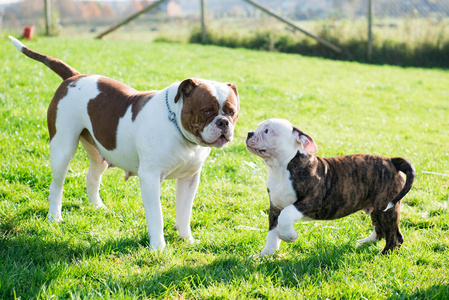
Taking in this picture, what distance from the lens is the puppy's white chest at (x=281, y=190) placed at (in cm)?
355

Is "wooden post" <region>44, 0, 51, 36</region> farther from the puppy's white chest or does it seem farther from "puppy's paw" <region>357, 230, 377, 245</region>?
"puppy's paw" <region>357, 230, 377, 245</region>

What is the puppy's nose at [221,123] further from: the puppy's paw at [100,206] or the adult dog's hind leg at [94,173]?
the puppy's paw at [100,206]

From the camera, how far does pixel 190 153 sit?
12.0 feet

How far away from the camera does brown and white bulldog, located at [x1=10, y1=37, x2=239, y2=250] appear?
11.4 ft

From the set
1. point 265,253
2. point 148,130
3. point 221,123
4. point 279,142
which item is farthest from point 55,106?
point 265,253

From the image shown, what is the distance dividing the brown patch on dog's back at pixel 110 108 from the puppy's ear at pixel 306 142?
4.02 feet

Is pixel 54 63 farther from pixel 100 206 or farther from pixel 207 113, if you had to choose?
pixel 207 113

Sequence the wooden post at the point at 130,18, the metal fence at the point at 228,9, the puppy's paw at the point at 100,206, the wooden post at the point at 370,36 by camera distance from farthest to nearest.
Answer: the wooden post at the point at 130,18
the metal fence at the point at 228,9
the wooden post at the point at 370,36
the puppy's paw at the point at 100,206

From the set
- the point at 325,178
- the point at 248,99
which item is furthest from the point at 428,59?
the point at 325,178

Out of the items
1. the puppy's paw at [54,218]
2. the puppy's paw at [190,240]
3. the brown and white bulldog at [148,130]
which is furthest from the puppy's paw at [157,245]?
the puppy's paw at [54,218]

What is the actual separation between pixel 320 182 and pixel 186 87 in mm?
1210

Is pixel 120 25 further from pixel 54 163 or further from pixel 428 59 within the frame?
pixel 54 163

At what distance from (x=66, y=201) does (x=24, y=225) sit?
71cm

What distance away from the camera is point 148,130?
364cm
